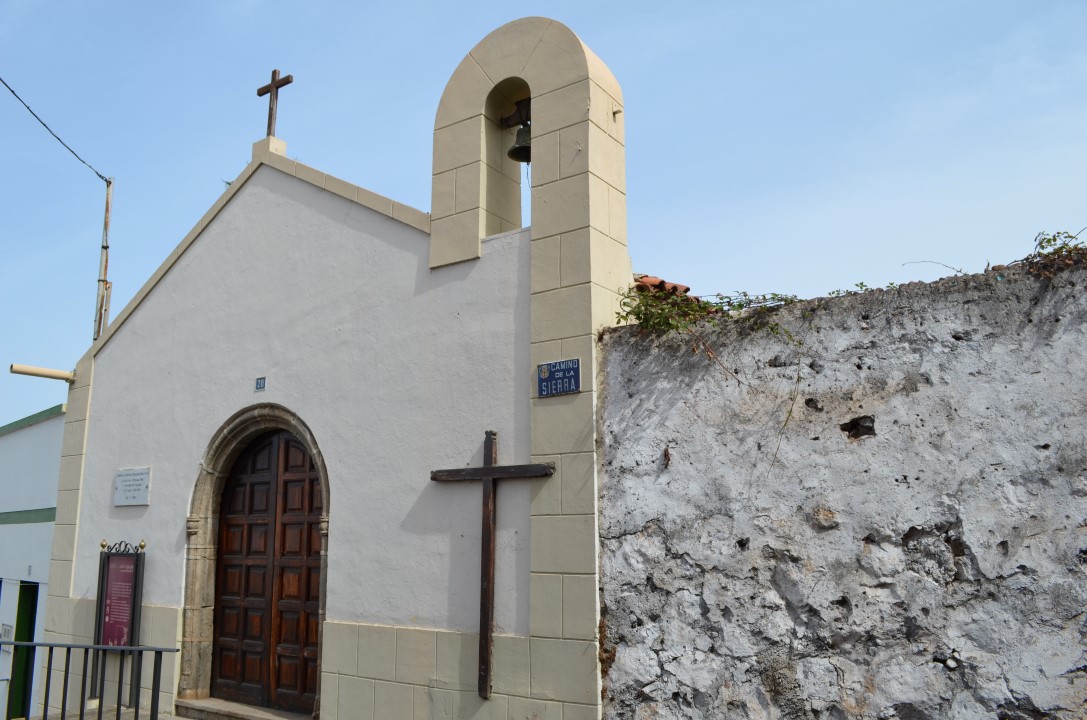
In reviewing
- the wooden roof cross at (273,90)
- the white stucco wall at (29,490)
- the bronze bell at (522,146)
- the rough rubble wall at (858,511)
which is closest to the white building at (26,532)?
the white stucco wall at (29,490)

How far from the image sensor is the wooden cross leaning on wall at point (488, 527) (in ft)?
17.4

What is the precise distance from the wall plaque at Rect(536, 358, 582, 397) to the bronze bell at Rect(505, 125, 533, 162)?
1.48 metres

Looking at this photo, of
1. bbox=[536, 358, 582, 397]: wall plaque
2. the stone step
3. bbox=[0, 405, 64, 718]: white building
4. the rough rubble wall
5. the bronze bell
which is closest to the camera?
the rough rubble wall

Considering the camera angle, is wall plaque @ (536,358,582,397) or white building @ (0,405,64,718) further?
white building @ (0,405,64,718)

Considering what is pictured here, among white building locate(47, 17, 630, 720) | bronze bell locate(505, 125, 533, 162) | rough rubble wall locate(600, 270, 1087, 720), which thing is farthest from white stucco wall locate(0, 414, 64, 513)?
rough rubble wall locate(600, 270, 1087, 720)

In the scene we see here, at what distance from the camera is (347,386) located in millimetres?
6496

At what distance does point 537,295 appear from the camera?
5.52 meters

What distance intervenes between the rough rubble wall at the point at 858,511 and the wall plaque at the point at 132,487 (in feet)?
15.5

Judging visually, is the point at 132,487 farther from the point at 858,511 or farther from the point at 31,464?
the point at 858,511

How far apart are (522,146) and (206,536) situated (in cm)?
414

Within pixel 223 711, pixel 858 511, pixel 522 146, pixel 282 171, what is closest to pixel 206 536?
pixel 223 711

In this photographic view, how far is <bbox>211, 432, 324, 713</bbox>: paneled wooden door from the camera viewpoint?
670cm

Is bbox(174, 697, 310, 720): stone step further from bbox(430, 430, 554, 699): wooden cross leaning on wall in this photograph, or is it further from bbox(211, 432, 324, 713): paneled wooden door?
bbox(430, 430, 554, 699): wooden cross leaning on wall

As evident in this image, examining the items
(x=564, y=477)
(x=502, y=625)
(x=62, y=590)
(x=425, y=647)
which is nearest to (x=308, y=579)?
(x=425, y=647)
